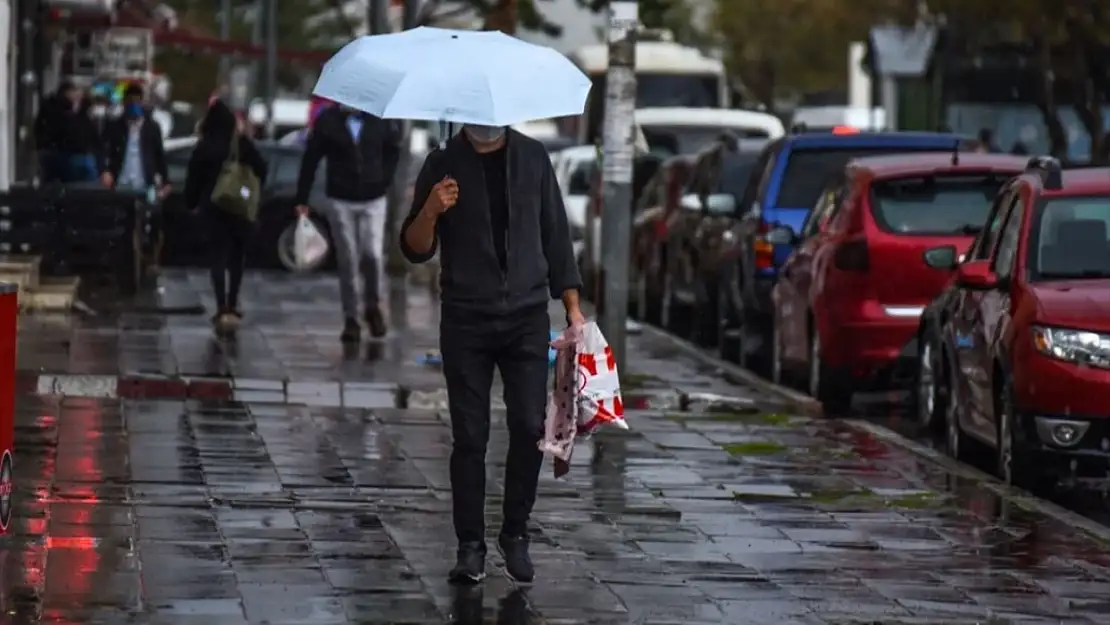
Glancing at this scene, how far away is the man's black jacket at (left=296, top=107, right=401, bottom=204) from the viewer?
18891 millimetres

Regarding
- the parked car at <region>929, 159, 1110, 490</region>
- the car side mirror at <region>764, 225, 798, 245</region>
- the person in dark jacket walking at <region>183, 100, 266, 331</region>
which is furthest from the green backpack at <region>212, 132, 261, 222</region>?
the parked car at <region>929, 159, 1110, 490</region>

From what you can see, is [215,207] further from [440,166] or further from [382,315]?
[440,166]

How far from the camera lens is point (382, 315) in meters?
19.9

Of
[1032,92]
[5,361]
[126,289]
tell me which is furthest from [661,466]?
[1032,92]

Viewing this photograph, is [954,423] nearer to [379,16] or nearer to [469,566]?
[469,566]

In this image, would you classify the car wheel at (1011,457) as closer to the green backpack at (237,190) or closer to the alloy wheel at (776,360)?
the alloy wheel at (776,360)

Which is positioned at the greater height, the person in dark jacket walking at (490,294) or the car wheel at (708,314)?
the person in dark jacket walking at (490,294)

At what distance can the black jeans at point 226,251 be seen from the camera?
20.3m

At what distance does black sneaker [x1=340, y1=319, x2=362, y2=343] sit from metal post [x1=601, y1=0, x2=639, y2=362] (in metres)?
2.91

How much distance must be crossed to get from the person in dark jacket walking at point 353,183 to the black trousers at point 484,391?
31.4ft

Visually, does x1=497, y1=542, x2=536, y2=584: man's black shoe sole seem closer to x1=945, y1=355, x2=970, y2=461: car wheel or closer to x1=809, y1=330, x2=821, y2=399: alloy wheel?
x1=945, y1=355, x2=970, y2=461: car wheel

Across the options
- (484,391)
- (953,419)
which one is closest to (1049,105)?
(953,419)

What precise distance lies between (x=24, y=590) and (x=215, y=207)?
1158 cm

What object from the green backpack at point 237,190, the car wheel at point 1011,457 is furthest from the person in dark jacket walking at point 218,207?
the car wheel at point 1011,457
